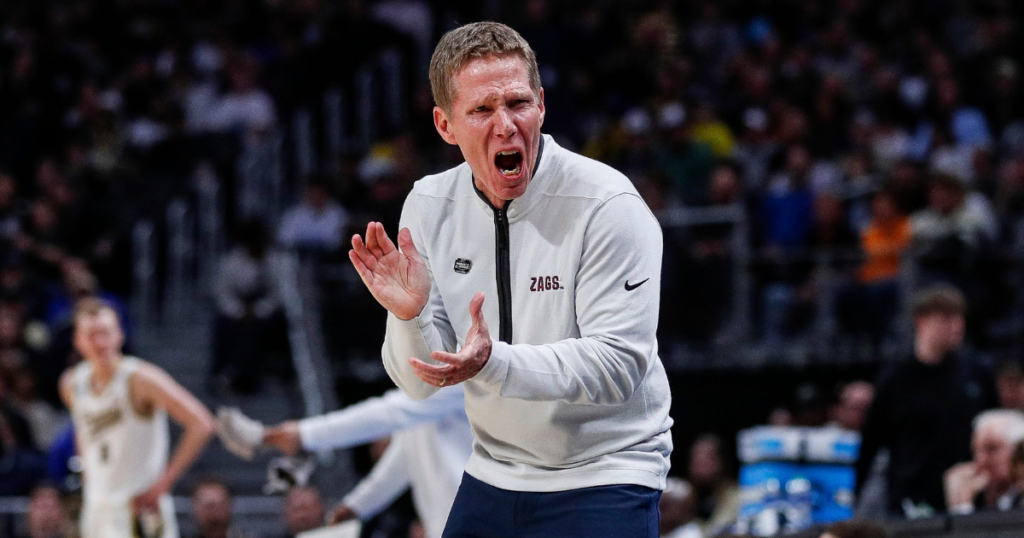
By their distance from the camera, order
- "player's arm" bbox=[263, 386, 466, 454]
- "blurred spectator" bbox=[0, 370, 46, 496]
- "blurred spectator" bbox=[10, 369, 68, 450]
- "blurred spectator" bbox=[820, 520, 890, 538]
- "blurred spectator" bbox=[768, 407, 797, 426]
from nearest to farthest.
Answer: "blurred spectator" bbox=[820, 520, 890, 538], "player's arm" bbox=[263, 386, 466, 454], "blurred spectator" bbox=[768, 407, 797, 426], "blurred spectator" bbox=[0, 370, 46, 496], "blurred spectator" bbox=[10, 369, 68, 450]

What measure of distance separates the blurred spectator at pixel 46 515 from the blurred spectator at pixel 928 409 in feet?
18.7

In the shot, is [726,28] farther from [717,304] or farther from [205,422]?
[205,422]

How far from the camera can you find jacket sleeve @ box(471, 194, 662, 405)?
10.2 ft

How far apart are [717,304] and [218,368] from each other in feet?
14.7

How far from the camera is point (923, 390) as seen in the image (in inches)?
279

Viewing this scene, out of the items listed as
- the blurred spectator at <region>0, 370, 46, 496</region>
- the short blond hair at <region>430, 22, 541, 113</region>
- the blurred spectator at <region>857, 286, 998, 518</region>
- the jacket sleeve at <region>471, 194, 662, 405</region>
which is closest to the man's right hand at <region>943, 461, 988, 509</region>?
the blurred spectator at <region>857, 286, 998, 518</region>

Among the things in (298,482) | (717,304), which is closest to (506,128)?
(298,482)

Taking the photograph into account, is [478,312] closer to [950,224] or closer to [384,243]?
[384,243]

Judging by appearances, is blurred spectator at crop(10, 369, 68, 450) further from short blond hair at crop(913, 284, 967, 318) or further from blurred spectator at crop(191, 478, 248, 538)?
short blond hair at crop(913, 284, 967, 318)

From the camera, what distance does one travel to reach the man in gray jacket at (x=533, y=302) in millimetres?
3256

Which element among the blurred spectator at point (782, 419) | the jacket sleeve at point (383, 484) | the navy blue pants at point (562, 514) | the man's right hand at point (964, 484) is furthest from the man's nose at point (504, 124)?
the blurred spectator at point (782, 419)

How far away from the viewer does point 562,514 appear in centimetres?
330

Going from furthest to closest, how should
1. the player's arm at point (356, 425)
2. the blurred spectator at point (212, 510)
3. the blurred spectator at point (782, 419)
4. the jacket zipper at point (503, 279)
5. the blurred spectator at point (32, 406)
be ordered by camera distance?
1. the blurred spectator at point (32, 406)
2. the blurred spectator at point (782, 419)
3. the blurred spectator at point (212, 510)
4. the player's arm at point (356, 425)
5. the jacket zipper at point (503, 279)

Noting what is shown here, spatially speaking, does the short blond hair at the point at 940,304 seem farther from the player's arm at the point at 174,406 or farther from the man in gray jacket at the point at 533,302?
the player's arm at the point at 174,406
